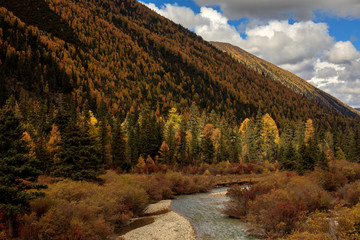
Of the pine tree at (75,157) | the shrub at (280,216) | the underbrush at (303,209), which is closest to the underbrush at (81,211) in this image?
the pine tree at (75,157)

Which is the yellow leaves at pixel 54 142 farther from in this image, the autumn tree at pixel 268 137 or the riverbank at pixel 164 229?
the autumn tree at pixel 268 137

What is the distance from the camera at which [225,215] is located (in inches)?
1086

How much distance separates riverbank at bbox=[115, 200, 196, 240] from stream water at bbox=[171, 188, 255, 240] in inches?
33.9

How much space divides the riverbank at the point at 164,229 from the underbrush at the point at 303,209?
547cm

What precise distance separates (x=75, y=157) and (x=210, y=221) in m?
17.1

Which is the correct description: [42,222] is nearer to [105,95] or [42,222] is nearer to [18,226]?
[18,226]

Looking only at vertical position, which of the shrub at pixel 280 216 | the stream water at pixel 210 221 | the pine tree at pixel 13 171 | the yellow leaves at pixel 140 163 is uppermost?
the pine tree at pixel 13 171

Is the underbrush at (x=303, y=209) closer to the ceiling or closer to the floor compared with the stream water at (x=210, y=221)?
closer to the ceiling

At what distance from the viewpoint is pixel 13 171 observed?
14961 mm

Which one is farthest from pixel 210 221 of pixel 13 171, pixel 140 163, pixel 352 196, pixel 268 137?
pixel 268 137

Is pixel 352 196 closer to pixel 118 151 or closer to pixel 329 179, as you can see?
pixel 329 179

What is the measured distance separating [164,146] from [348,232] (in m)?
52.9

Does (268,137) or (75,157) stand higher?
(268,137)

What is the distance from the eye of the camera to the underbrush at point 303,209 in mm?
13703
